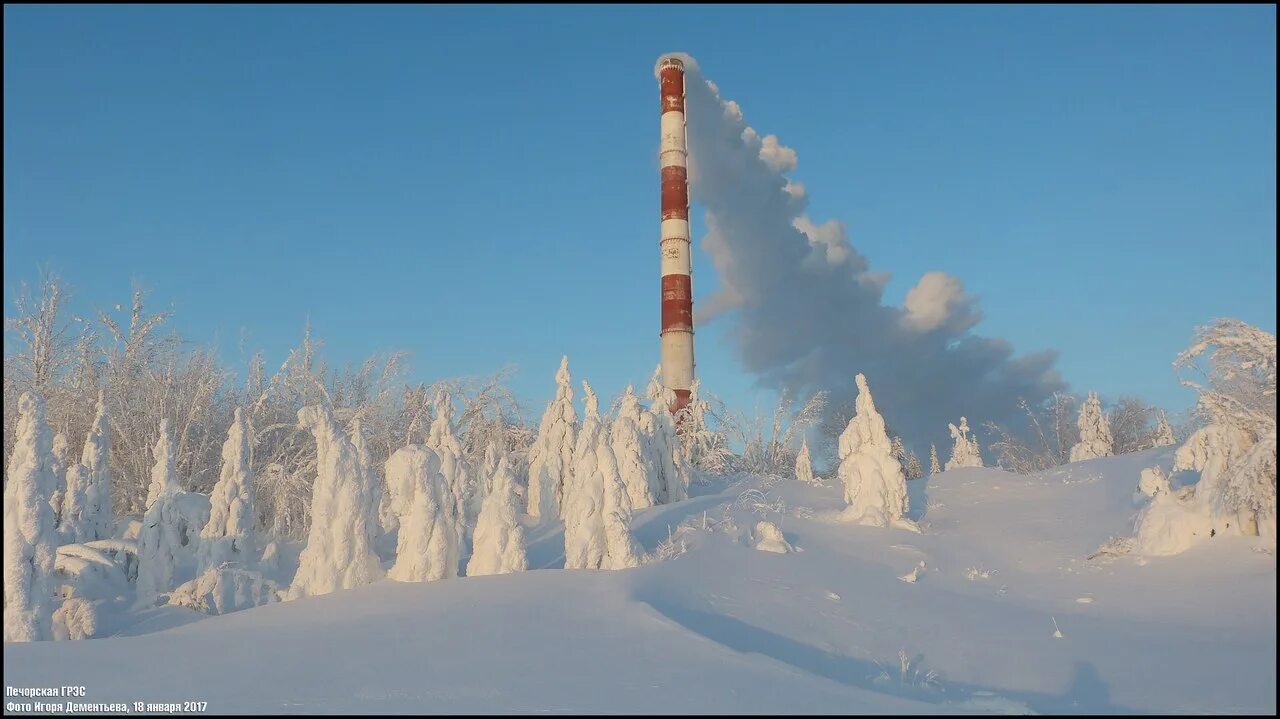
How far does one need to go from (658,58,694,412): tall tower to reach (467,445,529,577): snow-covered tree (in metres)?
27.4

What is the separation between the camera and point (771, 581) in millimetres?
13570

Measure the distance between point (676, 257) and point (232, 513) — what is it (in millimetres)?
30223

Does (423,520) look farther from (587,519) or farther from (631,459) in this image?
(631,459)

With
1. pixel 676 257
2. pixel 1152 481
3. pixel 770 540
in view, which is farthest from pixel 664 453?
pixel 676 257

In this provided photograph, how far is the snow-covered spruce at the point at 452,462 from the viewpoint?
48.9 ft

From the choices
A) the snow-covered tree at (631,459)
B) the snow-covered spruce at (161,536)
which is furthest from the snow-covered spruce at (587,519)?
the snow-covered spruce at (161,536)

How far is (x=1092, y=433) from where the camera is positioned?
37.7 m

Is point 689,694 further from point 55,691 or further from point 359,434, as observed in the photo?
point 359,434

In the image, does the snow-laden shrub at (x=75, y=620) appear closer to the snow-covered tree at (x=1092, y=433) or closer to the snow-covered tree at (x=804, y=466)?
the snow-covered tree at (x=804, y=466)

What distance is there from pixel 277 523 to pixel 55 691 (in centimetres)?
1727

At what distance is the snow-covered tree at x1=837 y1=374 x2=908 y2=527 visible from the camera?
781 inches

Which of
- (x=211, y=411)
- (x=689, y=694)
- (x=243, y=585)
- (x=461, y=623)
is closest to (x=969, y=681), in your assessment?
(x=689, y=694)

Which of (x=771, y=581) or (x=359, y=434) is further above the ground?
(x=359, y=434)

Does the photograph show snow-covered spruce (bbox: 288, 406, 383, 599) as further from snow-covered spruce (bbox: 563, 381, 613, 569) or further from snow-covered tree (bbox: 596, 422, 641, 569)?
snow-covered tree (bbox: 596, 422, 641, 569)
